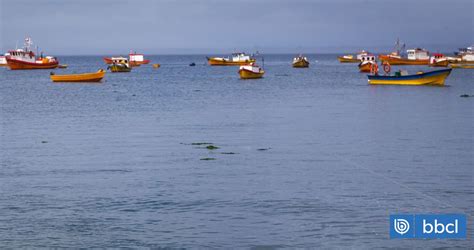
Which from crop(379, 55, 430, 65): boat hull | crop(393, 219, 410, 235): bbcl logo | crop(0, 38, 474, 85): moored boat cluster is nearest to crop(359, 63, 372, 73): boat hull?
crop(0, 38, 474, 85): moored boat cluster

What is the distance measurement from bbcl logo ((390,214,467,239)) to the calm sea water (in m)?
0.26

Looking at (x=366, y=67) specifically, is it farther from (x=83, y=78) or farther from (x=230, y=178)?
(x=230, y=178)

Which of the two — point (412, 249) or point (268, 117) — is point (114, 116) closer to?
point (268, 117)

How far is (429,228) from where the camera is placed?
18.6m

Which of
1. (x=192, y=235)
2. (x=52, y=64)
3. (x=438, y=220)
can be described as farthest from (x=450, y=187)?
(x=52, y=64)

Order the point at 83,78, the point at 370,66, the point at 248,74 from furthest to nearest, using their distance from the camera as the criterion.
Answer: the point at 370,66, the point at 248,74, the point at 83,78

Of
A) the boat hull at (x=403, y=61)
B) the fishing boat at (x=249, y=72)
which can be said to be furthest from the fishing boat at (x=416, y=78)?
the boat hull at (x=403, y=61)

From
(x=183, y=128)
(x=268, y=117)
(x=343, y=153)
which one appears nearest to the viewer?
(x=343, y=153)

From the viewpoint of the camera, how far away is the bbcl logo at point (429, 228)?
60.4 feet

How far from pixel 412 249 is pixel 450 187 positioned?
23.6 feet

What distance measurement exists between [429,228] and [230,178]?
9247 mm

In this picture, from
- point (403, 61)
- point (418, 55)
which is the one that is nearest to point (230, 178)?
point (403, 61)

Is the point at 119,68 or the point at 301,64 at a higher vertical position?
the point at 119,68

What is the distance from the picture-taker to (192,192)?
24.2m
